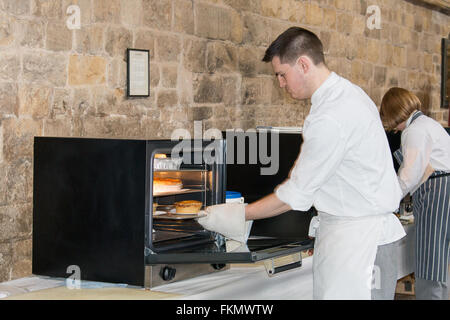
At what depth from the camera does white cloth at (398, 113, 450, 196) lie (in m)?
4.34

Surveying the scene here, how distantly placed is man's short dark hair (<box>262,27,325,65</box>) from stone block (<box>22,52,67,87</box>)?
4.19 ft

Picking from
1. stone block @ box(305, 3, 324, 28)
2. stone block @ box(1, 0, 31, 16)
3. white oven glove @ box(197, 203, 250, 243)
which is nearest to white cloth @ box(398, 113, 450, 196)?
stone block @ box(305, 3, 324, 28)

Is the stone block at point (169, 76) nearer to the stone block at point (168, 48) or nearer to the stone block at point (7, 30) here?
the stone block at point (168, 48)

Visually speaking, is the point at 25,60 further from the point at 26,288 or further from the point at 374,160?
the point at 374,160

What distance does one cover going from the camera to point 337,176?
262cm

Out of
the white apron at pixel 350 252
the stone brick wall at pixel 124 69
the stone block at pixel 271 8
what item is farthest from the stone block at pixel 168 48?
the white apron at pixel 350 252

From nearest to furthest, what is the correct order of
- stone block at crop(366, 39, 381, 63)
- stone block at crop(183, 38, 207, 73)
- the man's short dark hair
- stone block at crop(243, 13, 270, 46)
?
1. the man's short dark hair
2. stone block at crop(183, 38, 207, 73)
3. stone block at crop(243, 13, 270, 46)
4. stone block at crop(366, 39, 381, 63)

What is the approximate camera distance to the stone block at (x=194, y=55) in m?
4.42

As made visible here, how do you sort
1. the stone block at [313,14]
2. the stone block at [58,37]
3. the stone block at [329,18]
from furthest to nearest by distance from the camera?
the stone block at [329,18] → the stone block at [313,14] → the stone block at [58,37]

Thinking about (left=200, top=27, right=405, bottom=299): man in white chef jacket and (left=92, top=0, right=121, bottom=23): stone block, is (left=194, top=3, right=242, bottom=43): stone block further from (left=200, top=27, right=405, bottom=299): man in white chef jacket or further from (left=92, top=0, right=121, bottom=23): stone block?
(left=200, top=27, right=405, bottom=299): man in white chef jacket

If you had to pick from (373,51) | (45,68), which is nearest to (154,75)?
(45,68)

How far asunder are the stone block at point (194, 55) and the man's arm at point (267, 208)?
1847 mm

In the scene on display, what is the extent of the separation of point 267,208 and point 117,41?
161cm

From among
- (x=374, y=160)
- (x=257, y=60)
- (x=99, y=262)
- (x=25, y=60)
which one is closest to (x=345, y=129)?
(x=374, y=160)
